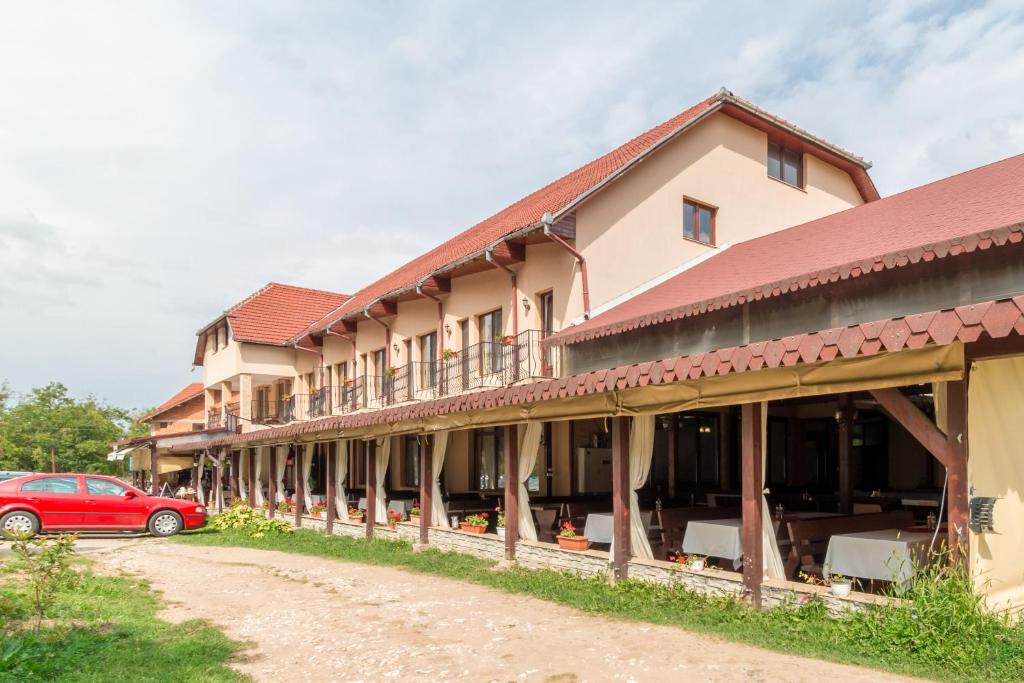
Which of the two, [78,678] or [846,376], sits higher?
[846,376]

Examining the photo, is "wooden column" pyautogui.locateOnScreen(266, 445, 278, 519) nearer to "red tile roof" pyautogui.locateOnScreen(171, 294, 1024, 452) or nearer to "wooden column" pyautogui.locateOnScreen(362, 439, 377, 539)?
"wooden column" pyautogui.locateOnScreen(362, 439, 377, 539)

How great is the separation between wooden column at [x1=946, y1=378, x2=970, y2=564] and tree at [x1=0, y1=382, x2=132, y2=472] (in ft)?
185

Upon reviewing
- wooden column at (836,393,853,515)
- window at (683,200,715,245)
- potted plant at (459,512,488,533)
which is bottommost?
potted plant at (459,512,488,533)

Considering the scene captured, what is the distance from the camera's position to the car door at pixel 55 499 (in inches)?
661

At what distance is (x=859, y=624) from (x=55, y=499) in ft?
52.5

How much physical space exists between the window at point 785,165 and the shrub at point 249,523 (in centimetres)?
1428

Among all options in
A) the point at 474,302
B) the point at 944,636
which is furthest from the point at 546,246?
the point at 944,636

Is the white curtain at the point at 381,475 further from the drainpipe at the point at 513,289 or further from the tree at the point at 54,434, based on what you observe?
the tree at the point at 54,434

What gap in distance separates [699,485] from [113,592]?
1129 cm

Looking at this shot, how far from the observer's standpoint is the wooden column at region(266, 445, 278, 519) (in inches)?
915

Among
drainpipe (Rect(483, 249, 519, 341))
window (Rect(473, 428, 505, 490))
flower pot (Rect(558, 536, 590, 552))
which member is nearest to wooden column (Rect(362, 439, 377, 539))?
window (Rect(473, 428, 505, 490))

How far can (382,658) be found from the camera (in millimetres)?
7387

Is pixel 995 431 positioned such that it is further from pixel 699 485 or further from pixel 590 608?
pixel 699 485

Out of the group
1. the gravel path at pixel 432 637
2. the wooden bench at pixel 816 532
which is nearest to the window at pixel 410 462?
the gravel path at pixel 432 637
